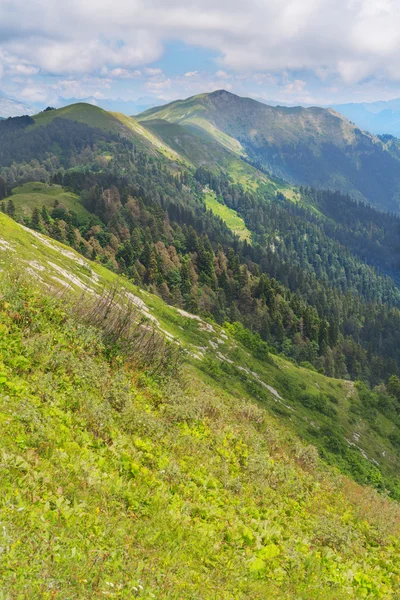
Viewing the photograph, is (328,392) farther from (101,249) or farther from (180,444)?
(101,249)

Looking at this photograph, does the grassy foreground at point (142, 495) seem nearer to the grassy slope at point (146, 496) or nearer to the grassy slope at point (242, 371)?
the grassy slope at point (146, 496)

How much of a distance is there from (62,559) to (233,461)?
11.2 meters

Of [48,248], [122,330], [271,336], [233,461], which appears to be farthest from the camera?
[271,336]

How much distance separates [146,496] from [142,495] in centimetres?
14

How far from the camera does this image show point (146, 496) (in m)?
11.3

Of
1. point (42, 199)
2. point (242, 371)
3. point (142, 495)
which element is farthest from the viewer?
point (42, 199)

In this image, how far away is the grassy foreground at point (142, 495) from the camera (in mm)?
8086

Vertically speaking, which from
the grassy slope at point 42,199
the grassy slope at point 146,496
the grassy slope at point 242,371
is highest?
the grassy slope at point 42,199

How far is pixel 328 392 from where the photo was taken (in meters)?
70.0

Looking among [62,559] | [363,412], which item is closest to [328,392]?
[363,412]

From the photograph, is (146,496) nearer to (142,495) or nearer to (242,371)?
(142,495)

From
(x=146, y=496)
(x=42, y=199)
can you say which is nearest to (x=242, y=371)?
(x=146, y=496)

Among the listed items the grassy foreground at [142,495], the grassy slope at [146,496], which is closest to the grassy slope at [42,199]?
the grassy foreground at [142,495]

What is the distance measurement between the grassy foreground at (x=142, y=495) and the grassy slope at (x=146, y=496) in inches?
1.7
